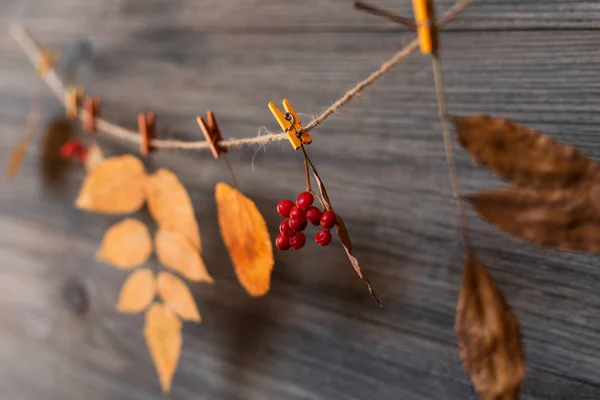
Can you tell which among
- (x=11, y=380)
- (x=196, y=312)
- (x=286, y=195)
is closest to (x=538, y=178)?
(x=286, y=195)

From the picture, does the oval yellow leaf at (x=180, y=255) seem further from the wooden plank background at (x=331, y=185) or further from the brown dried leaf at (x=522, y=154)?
the brown dried leaf at (x=522, y=154)

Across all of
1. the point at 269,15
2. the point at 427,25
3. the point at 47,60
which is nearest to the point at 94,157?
the point at 47,60

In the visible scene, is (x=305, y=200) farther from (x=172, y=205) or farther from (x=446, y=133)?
(x=172, y=205)

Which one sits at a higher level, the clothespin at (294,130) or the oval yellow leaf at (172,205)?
the clothespin at (294,130)

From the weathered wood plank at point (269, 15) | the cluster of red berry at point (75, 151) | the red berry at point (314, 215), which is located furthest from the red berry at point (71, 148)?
the red berry at point (314, 215)

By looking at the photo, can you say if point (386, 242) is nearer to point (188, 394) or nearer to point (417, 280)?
point (417, 280)

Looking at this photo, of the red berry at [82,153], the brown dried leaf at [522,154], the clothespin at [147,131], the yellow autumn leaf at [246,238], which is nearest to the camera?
the brown dried leaf at [522,154]

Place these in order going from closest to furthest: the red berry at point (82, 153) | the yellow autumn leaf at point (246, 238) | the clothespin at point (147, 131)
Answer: the yellow autumn leaf at point (246, 238) → the clothespin at point (147, 131) → the red berry at point (82, 153)
